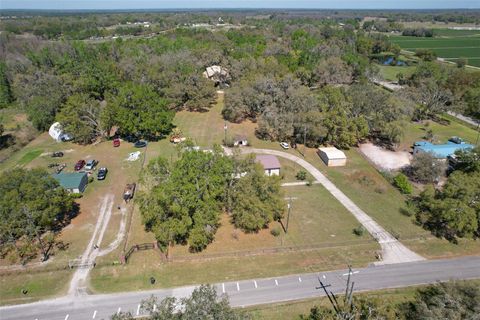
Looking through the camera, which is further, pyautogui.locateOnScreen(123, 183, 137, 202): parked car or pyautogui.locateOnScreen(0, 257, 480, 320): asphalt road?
pyautogui.locateOnScreen(123, 183, 137, 202): parked car

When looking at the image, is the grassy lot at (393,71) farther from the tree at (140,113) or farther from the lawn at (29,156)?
the lawn at (29,156)

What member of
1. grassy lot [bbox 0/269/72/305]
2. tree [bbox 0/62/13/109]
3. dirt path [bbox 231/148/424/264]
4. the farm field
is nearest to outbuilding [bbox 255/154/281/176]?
dirt path [bbox 231/148/424/264]

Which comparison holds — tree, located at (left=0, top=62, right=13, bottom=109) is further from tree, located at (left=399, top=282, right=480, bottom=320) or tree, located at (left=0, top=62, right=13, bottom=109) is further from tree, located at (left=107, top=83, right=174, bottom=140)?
tree, located at (left=399, top=282, right=480, bottom=320)

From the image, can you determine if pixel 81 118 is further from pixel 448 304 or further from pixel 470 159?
pixel 470 159

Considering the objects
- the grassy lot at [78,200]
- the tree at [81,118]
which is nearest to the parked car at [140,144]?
the grassy lot at [78,200]

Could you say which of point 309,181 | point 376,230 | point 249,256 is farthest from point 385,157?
point 249,256

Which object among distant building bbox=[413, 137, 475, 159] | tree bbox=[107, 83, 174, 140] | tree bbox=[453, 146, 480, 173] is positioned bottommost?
distant building bbox=[413, 137, 475, 159]
